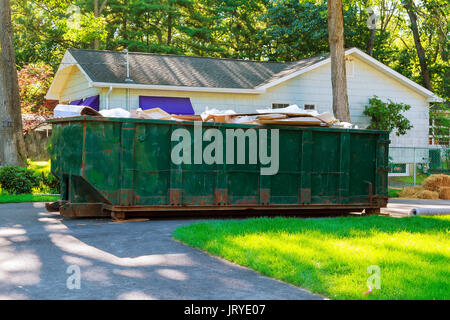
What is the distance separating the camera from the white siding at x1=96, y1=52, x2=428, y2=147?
2181 centimetres

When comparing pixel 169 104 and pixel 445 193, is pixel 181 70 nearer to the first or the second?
pixel 169 104

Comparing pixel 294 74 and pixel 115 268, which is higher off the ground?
pixel 294 74

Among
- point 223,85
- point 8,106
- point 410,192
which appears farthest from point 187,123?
point 223,85

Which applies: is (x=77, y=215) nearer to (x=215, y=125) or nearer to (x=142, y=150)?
(x=142, y=150)

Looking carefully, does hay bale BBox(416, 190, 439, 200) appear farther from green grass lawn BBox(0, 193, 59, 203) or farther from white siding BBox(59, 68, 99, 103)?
white siding BBox(59, 68, 99, 103)

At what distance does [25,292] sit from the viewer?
210 inches

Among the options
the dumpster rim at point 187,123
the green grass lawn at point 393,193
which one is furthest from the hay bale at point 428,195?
the dumpster rim at point 187,123

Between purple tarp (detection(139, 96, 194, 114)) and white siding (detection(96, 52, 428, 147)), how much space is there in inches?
8.9

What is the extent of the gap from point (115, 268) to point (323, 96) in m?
18.9

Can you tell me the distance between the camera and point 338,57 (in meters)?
19.2

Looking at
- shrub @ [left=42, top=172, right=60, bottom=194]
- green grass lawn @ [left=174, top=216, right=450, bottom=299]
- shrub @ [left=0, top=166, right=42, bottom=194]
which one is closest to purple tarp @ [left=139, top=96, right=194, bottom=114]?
shrub @ [left=42, top=172, right=60, bottom=194]

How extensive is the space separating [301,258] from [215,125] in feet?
14.1

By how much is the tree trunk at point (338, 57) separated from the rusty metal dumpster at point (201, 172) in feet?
24.7

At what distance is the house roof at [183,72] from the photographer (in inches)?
819
